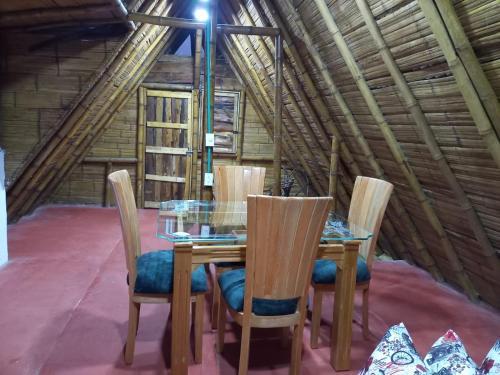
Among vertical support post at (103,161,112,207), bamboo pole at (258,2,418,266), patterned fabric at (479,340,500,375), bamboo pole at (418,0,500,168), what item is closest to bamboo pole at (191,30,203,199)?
vertical support post at (103,161,112,207)

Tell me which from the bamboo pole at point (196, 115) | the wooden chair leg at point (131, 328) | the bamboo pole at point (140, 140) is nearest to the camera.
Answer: the wooden chair leg at point (131, 328)

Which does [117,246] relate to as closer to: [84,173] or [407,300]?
[84,173]

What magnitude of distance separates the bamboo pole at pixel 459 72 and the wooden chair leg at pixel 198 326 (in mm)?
1526

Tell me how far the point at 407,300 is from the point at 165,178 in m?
4.02

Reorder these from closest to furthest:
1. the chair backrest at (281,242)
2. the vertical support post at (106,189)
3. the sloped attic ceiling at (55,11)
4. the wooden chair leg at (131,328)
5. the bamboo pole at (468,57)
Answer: the chair backrest at (281,242)
the bamboo pole at (468,57)
the wooden chair leg at (131,328)
the sloped attic ceiling at (55,11)
the vertical support post at (106,189)

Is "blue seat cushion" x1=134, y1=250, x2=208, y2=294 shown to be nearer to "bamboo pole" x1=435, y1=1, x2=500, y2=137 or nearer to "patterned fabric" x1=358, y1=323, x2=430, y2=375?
"patterned fabric" x1=358, y1=323, x2=430, y2=375

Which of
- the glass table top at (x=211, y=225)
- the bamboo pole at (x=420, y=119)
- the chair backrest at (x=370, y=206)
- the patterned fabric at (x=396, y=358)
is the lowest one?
the patterned fabric at (x=396, y=358)

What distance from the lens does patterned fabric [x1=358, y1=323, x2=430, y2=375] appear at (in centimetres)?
108

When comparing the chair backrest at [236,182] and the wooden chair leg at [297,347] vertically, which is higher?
the chair backrest at [236,182]

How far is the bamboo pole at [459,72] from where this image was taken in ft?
5.74

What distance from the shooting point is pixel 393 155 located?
276 cm

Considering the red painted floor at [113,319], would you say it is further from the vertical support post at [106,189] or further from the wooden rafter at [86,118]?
the vertical support post at [106,189]

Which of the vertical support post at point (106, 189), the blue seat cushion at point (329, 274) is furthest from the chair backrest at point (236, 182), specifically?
the vertical support post at point (106, 189)

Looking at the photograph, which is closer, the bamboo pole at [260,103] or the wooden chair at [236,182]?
the wooden chair at [236,182]
